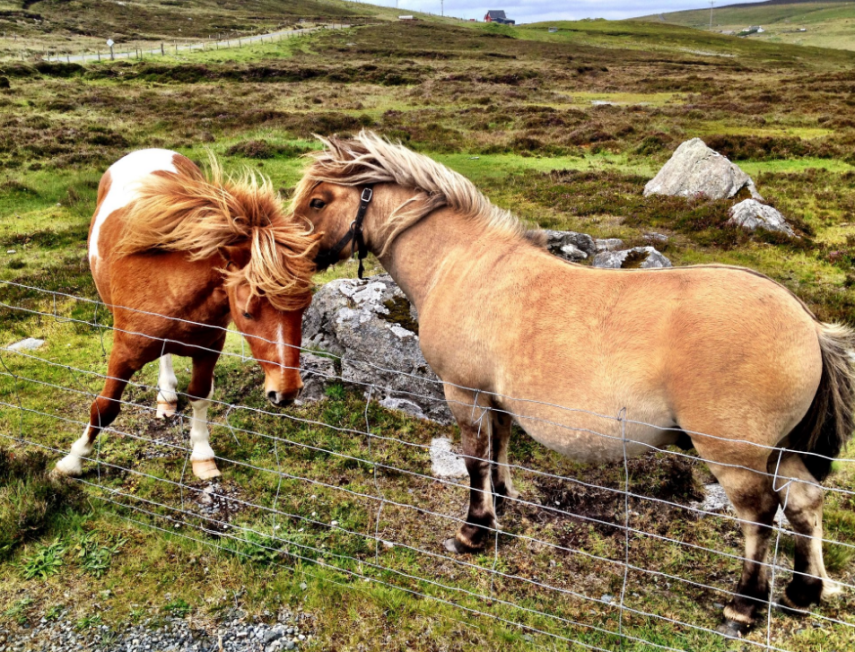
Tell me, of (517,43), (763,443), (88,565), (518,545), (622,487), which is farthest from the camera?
(517,43)

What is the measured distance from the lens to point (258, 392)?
673 cm

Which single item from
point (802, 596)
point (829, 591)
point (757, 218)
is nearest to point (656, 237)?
point (757, 218)

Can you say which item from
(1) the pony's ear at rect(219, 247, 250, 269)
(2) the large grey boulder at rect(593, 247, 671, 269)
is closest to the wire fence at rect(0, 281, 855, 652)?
(1) the pony's ear at rect(219, 247, 250, 269)

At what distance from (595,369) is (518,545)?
1886mm

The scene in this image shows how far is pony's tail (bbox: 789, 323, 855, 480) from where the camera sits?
3.36 m

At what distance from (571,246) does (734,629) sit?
23.2 feet

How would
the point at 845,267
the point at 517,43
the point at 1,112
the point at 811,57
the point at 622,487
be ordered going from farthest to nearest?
the point at 517,43 < the point at 811,57 < the point at 1,112 < the point at 845,267 < the point at 622,487

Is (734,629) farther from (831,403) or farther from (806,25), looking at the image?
(806,25)

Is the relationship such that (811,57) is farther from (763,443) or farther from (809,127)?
(763,443)

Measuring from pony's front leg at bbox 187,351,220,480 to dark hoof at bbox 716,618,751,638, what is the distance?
427cm

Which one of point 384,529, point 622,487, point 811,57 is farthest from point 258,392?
point 811,57

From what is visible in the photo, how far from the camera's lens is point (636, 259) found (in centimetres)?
909

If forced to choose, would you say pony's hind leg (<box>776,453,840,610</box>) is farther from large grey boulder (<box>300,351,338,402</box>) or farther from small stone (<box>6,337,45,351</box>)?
small stone (<box>6,337,45,351</box>)

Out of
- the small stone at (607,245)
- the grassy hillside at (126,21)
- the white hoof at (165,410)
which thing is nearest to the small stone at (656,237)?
the small stone at (607,245)
